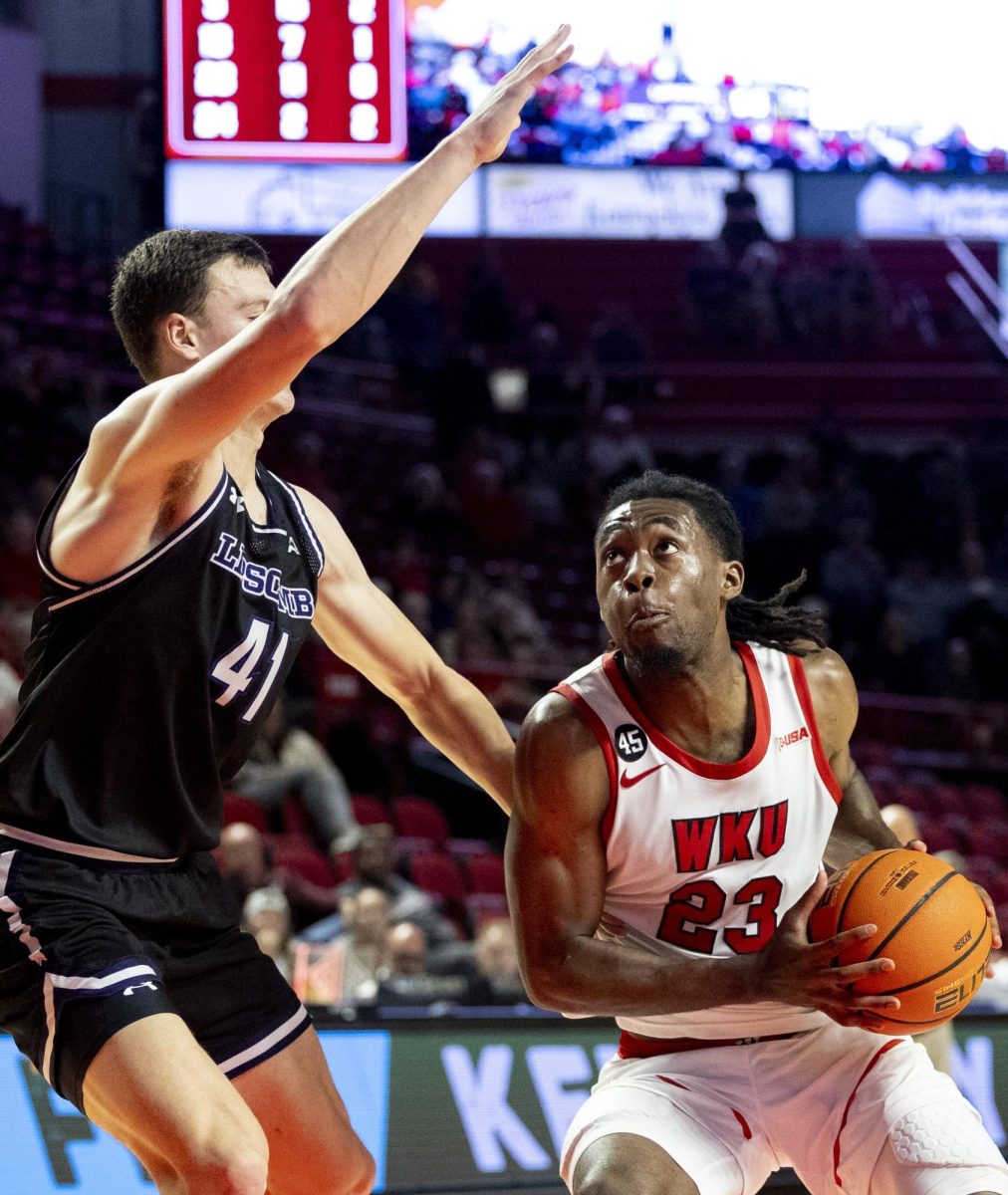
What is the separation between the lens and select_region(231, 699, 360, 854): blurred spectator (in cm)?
850

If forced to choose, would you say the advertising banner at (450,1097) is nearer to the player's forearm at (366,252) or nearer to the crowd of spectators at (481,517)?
the crowd of spectators at (481,517)

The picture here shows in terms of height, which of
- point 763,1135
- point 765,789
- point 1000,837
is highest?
point 765,789

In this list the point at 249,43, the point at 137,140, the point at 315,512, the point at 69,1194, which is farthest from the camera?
the point at 137,140

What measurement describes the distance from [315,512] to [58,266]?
1188cm

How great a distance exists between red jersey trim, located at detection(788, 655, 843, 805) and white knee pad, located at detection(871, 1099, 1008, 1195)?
65cm

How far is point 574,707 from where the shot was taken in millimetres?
3232

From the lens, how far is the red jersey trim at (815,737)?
331 centimetres

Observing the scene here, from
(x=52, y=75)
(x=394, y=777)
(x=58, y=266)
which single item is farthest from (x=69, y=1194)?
(x=52, y=75)

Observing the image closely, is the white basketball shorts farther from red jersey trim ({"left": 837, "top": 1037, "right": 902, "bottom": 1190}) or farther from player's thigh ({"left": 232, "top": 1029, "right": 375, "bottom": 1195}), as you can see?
player's thigh ({"left": 232, "top": 1029, "right": 375, "bottom": 1195})

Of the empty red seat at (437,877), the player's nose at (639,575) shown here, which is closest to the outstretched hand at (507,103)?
the player's nose at (639,575)

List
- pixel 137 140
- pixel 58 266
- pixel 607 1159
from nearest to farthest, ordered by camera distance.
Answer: pixel 607 1159 < pixel 58 266 < pixel 137 140

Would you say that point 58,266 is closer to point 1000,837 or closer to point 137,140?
point 137,140

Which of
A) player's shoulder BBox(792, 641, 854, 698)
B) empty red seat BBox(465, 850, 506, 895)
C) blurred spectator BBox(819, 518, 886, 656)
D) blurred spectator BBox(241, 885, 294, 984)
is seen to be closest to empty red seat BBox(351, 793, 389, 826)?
empty red seat BBox(465, 850, 506, 895)

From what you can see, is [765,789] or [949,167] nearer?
Answer: [765,789]
